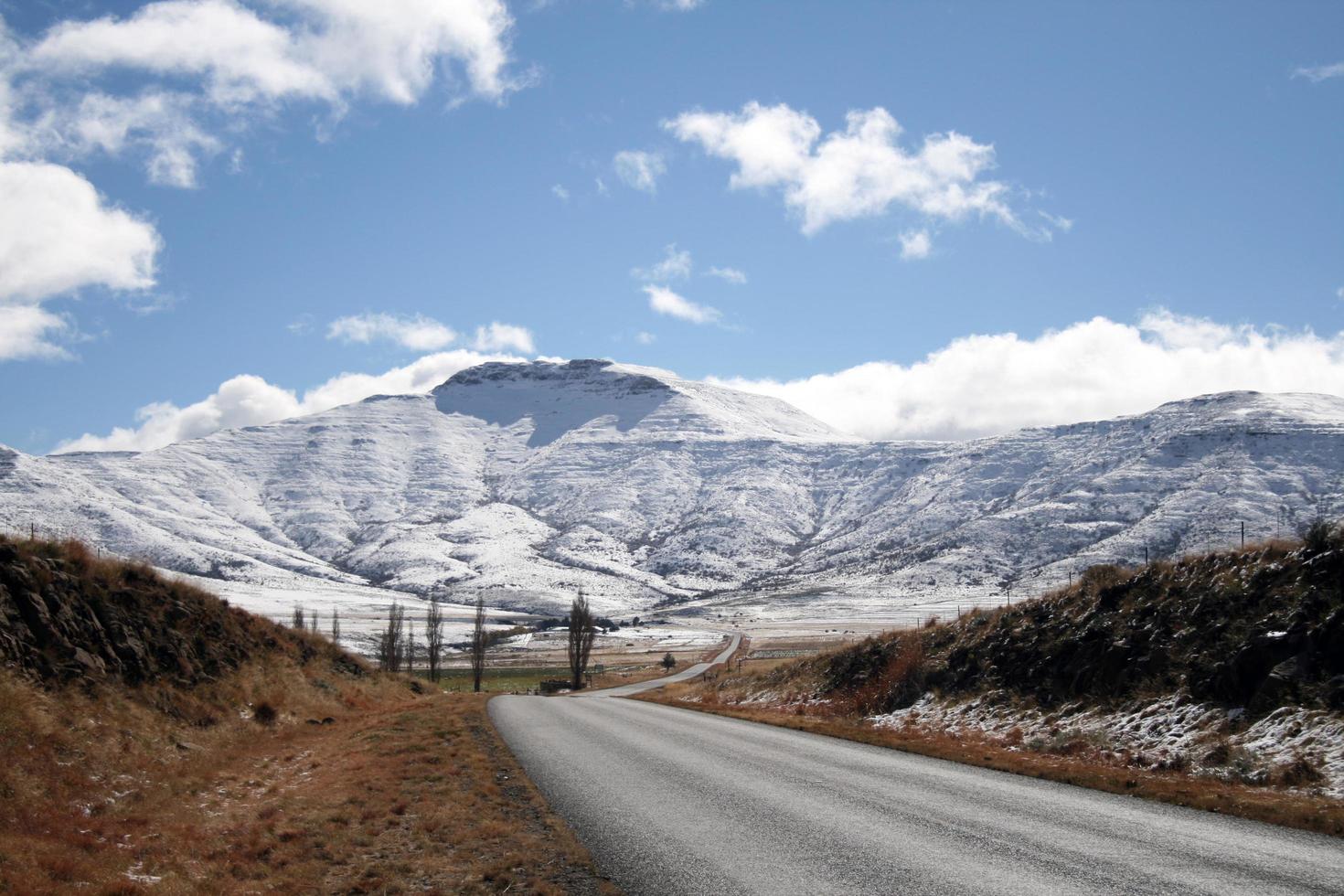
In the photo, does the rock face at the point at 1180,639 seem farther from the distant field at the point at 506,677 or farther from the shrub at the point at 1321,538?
the distant field at the point at 506,677

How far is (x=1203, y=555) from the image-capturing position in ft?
68.3

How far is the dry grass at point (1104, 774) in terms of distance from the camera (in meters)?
11.2

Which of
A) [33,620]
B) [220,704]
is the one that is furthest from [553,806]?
[220,704]

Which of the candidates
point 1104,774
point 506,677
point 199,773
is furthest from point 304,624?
point 1104,774

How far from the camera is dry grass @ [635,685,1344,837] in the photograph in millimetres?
11234

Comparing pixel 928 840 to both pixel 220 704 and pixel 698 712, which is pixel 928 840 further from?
pixel 698 712

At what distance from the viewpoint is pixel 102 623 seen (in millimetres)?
19625

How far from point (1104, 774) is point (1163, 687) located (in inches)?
162

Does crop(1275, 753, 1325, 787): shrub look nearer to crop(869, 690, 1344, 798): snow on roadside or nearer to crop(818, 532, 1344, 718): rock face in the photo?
crop(869, 690, 1344, 798): snow on roadside

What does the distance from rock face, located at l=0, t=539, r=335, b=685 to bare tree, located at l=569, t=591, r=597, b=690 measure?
209 feet

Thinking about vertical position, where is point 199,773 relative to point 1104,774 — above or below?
below

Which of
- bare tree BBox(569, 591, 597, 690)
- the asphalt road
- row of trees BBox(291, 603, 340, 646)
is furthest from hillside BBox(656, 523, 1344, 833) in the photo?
bare tree BBox(569, 591, 597, 690)

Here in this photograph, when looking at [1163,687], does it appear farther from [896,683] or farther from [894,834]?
[896,683]

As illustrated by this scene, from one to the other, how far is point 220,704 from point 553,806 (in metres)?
13.0
